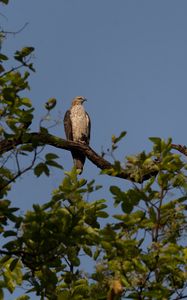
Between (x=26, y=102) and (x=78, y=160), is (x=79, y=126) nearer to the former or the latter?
(x=78, y=160)

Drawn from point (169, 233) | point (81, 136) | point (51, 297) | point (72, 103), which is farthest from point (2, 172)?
point (72, 103)

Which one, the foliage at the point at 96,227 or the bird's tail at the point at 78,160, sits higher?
the bird's tail at the point at 78,160

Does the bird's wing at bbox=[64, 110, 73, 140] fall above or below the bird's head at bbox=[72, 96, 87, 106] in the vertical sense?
below

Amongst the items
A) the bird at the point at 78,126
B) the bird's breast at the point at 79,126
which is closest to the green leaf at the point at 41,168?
the bird at the point at 78,126

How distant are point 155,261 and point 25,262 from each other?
103cm

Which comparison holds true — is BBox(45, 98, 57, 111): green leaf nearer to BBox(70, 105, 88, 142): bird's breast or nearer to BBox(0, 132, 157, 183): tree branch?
BBox(0, 132, 157, 183): tree branch

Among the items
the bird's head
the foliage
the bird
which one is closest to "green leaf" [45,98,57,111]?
the foliage

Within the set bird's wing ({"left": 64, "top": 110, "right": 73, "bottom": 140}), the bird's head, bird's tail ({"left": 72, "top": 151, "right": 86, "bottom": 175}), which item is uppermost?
the bird's head

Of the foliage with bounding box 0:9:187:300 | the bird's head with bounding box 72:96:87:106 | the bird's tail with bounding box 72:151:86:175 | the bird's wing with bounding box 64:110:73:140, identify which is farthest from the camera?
the bird's head with bounding box 72:96:87:106

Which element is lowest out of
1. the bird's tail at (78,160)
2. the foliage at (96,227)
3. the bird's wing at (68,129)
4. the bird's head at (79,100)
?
the foliage at (96,227)

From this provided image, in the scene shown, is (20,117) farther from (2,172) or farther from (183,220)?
(183,220)

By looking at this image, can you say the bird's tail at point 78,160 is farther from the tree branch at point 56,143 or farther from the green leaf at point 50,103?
the green leaf at point 50,103

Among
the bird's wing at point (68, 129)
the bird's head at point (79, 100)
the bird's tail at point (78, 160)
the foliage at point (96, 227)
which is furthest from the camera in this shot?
the bird's head at point (79, 100)

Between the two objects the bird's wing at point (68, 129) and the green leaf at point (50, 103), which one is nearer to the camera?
the green leaf at point (50, 103)
